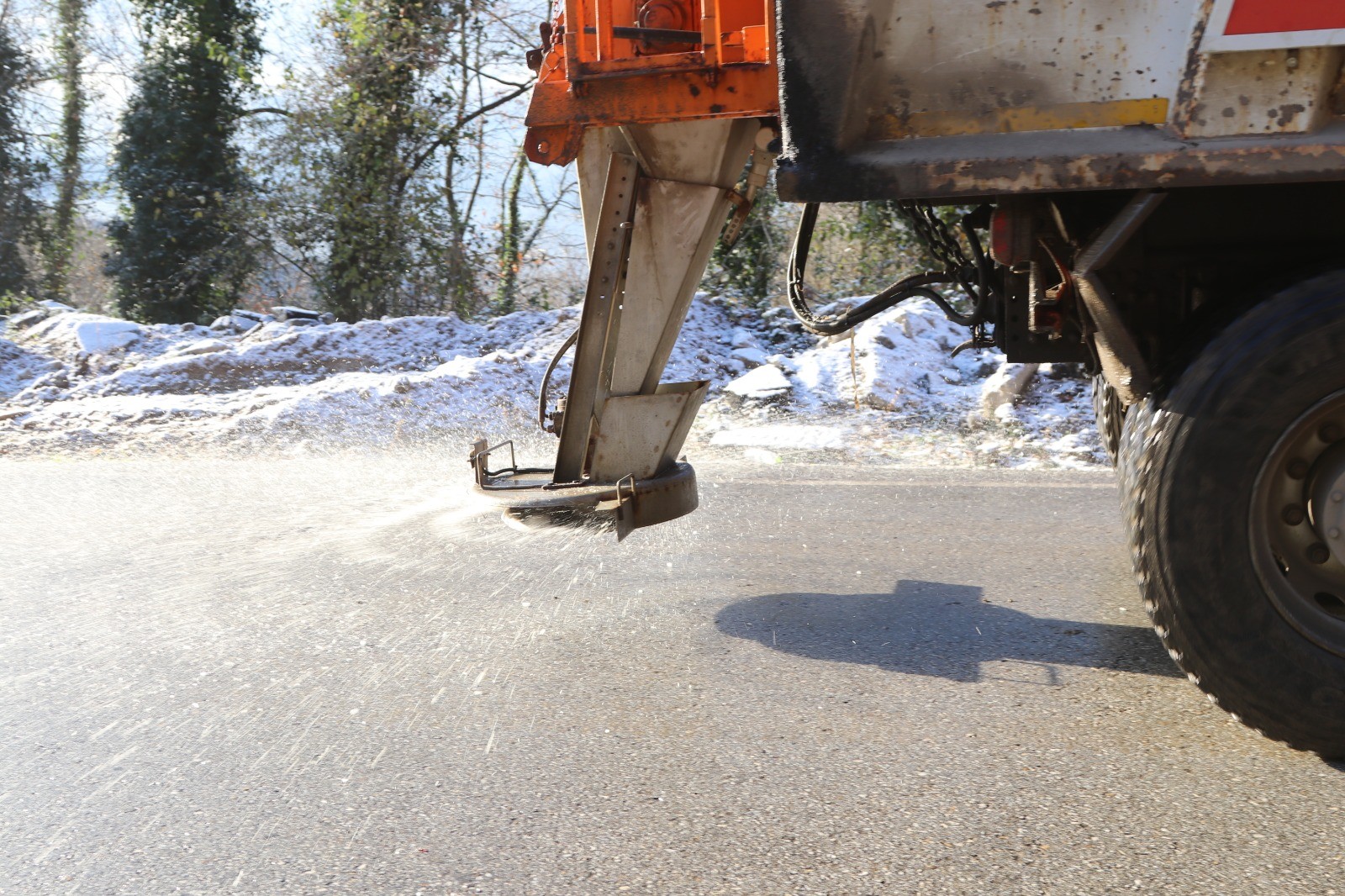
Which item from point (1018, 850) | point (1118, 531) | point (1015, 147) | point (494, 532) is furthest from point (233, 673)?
point (1118, 531)

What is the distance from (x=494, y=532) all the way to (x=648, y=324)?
5.11 ft

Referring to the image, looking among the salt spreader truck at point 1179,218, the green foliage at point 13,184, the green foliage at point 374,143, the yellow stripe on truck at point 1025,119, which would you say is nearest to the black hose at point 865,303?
the salt spreader truck at point 1179,218

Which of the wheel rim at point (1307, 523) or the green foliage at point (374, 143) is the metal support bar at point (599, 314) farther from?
the green foliage at point (374, 143)

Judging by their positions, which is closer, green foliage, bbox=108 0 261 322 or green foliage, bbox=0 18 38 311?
green foliage, bbox=108 0 261 322

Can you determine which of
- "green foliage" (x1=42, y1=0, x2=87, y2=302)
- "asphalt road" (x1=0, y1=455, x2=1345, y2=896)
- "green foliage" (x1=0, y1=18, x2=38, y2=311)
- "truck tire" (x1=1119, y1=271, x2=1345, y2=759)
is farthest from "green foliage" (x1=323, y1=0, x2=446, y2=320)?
"truck tire" (x1=1119, y1=271, x2=1345, y2=759)

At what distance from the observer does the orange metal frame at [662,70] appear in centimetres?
340

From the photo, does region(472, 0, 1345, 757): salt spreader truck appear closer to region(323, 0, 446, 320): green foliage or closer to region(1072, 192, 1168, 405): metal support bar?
region(1072, 192, 1168, 405): metal support bar

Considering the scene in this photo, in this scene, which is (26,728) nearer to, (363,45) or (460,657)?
(460,657)

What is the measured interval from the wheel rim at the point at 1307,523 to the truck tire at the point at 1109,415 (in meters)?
1.31

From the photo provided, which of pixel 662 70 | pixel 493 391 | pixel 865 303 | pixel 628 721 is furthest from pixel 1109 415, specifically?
pixel 493 391

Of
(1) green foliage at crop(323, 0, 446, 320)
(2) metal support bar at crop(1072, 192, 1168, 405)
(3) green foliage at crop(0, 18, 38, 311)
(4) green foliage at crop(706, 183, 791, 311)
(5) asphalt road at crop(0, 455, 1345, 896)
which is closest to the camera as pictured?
(5) asphalt road at crop(0, 455, 1345, 896)

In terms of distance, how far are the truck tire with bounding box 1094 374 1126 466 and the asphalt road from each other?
1.64 feet

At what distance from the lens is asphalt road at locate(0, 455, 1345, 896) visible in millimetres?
2373

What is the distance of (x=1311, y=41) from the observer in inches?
96.4
